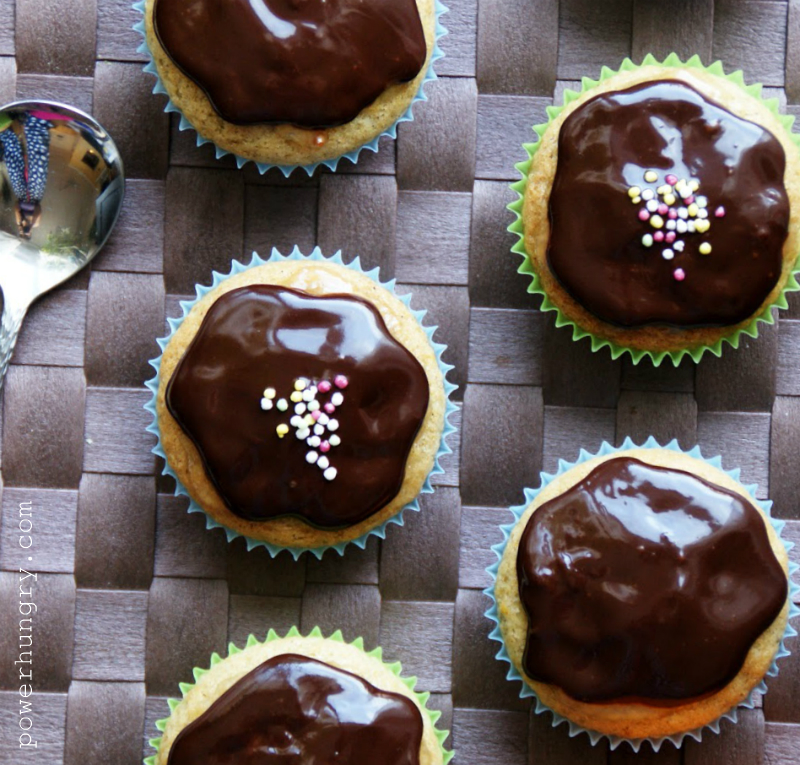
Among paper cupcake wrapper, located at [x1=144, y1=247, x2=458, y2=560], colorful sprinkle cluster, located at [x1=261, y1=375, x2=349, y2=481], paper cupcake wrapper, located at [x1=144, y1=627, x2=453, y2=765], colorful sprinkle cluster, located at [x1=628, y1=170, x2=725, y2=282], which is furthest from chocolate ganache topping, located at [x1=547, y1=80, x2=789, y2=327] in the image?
paper cupcake wrapper, located at [x1=144, y1=627, x2=453, y2=765]

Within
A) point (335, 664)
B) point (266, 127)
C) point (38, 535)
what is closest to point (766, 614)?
point (335, 664)

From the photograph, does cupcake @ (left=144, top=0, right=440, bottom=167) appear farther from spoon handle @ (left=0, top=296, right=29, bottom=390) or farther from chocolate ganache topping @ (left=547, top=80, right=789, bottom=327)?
spoon handle @ (left=0, top=296, right=29, bottom=390)

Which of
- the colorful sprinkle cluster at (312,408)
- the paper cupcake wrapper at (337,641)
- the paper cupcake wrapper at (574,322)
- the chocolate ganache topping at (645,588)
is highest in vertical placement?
the paper cupcake wrapper at (574,322)

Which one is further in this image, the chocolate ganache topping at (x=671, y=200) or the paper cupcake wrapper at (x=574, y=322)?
the paper cupcake wrapper at (x=574, y=322)

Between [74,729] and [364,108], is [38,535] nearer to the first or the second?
[74,729]

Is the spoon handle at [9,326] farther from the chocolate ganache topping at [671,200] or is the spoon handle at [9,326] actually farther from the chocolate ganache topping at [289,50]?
the chocolate ganache topping at [671,200]

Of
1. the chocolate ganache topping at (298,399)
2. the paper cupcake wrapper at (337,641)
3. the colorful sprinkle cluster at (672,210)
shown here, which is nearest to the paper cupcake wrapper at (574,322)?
the colorful sprinkle cluster at (672,210)
